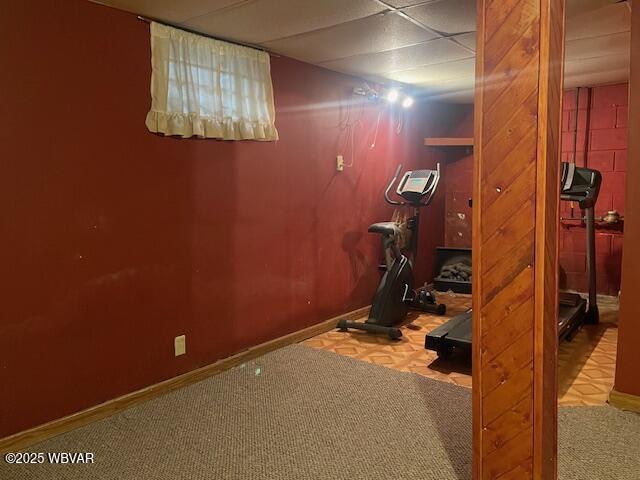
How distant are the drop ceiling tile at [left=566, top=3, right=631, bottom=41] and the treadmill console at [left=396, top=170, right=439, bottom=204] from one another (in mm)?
1565

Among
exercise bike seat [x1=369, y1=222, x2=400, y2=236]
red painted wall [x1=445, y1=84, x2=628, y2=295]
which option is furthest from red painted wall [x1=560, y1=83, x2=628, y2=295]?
exercise bike seat [x1=369, y1=222, x2=400, y2=236]

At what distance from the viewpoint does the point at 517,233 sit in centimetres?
174

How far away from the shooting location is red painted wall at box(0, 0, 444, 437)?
2404 millimetres

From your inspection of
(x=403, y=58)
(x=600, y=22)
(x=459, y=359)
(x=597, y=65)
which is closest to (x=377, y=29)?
(x=403, y=58)

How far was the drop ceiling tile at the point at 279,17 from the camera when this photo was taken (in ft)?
8.73

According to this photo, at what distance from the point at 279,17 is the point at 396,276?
2.33 metres

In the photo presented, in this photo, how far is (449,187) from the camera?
6141mm

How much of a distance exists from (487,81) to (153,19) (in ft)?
6.69

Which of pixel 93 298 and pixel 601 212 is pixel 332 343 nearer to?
pixel 93 298

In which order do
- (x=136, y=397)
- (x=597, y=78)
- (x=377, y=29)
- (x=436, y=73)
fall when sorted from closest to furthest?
(x=136, y=397)
(x=377, y=29)
(x=436, y=73)
(x=597, y=78)

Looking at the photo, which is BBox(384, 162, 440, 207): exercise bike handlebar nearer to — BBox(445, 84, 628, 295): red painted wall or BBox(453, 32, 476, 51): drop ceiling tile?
BBox(453, 32, 476, 51): drop ceiling tile

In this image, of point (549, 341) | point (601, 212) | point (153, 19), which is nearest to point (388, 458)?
point (549, 341)


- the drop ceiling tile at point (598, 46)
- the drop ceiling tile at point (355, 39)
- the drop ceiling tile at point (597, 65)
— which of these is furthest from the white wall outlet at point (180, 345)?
the drop ceiling tile at point (597, 65)

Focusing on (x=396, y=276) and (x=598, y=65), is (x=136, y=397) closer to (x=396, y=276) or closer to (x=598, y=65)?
(x=396, y=276)
